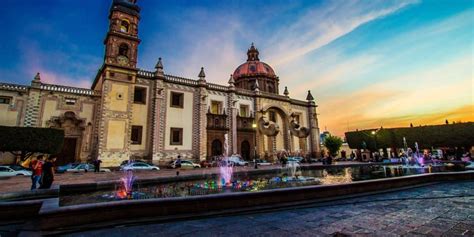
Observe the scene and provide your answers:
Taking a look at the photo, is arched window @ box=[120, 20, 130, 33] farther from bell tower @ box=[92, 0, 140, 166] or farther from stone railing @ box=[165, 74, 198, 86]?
stone railing @ box=[165, 74, 198, 86]

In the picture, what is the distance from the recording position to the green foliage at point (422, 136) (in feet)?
91.4

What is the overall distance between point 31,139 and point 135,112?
334 inches

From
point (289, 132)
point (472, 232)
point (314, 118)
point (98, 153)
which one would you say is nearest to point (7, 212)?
point (472, 232)

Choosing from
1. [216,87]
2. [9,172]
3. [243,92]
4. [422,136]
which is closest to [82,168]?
[9,172]

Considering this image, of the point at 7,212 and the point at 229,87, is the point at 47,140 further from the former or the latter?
the point at 229,87

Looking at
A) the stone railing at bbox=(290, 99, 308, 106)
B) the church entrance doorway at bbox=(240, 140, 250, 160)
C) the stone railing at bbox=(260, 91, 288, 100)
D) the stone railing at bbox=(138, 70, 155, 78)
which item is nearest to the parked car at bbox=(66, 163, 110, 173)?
the stone railing at bbox=(138, 70, 155, 78)

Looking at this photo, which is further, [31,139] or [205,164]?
[205,164]

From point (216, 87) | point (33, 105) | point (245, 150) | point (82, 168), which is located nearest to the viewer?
point (82, 168)

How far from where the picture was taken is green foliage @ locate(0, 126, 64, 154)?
17.1 metres

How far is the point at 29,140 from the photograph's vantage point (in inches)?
698

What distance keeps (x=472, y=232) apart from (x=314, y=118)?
123 ft

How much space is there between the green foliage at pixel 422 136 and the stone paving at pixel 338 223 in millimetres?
32042

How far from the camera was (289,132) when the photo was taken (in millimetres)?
35031

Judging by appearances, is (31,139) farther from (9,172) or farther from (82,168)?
(82,168)
